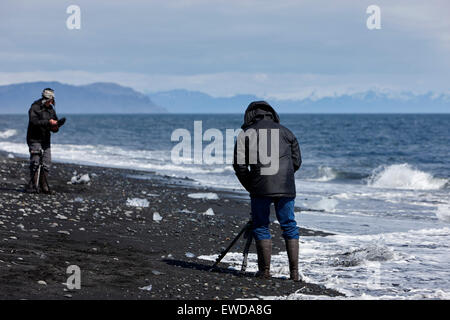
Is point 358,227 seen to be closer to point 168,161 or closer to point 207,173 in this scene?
point 207,173

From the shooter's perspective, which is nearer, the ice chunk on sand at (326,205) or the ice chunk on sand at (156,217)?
the ice chunk on sand at (156,217)

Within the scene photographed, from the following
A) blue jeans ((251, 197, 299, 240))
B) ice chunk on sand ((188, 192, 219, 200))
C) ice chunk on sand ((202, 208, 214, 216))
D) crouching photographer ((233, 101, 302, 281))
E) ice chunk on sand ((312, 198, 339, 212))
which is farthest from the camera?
ice chunk on sand ((188, 192, 219, 200))

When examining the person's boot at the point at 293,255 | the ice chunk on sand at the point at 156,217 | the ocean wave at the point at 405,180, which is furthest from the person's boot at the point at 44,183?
the ocean wave at the point at 405,180

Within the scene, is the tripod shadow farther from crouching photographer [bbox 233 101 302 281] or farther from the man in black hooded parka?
the man in black hooded parka

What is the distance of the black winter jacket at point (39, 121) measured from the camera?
12867 millimetres

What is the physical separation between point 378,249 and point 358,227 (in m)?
3.68

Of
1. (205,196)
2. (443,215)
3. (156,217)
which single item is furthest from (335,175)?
(156,217)

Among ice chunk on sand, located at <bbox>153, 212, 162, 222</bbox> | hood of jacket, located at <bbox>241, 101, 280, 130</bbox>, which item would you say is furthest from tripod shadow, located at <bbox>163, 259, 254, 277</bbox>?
ice chunk on sand, located at <bbox>153, 212, 162, 222</bbox>

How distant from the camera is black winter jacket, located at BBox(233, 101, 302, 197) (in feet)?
24.4

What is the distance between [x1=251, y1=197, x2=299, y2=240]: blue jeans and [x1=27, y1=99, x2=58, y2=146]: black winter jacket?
22.0ft

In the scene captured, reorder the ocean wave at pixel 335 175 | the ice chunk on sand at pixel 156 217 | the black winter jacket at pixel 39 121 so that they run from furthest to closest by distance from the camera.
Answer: the ocean wave at pixel 335 175 → the black winter jacket at pixel 39 121 → the ice chunk on sand at pixel 156 217

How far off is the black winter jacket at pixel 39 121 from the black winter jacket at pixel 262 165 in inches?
258

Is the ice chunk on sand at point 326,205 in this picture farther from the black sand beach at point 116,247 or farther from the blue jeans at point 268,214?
the blue jeans at point 268,214
